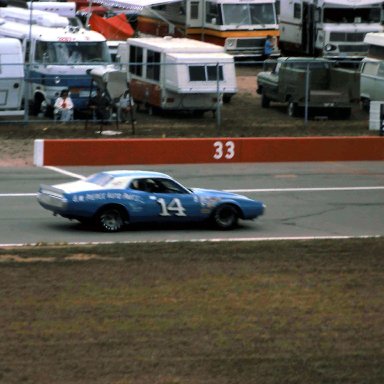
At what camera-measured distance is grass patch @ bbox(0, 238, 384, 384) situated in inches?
533

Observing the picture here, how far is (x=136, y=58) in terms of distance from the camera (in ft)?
127

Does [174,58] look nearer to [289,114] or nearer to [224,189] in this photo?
[289,114]

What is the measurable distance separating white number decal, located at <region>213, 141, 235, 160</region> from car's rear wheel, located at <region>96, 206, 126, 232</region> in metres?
8.57

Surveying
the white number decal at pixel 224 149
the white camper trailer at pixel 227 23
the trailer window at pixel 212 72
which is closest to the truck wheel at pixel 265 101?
the trailer window at pixel 212 72

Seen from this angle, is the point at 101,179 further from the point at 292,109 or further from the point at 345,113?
the point at 345,113

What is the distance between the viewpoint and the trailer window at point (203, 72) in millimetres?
35656

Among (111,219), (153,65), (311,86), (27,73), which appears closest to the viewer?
(111,219)

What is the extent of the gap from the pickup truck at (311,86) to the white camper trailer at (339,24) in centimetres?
659

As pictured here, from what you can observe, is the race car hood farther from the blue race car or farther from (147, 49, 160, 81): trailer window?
(147, 49, 160, 81): trailer window

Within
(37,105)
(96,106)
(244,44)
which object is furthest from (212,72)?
(244,44)

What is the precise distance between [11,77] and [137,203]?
42.7 ft

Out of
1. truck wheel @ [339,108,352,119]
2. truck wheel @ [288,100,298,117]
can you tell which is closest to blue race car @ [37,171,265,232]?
truck wheel @ [288,100,298,117]

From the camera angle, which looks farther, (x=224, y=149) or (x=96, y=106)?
(x=96, y=106)

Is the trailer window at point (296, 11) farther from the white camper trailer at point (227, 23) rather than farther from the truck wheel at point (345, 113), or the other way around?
the truck wheel at point (345, 113)
